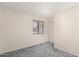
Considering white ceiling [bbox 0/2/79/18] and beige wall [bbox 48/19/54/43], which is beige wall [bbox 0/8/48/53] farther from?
beige wall [bbox 48/19/54/43]

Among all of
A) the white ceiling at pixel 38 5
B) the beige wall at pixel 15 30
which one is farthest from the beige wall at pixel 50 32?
the white ceiling at pixel 38 5

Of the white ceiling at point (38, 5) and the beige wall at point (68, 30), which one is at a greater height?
the white ceiling at point (38, 5)

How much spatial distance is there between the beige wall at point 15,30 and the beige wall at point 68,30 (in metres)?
1.68

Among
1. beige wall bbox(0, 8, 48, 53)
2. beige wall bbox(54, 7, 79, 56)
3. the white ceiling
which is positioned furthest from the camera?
beige wall bbox(0, 8, 48, 53)

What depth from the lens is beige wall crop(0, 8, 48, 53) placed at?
3480mm

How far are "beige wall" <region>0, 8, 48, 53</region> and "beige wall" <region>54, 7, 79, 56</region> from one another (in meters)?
1.68

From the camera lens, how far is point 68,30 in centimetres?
368

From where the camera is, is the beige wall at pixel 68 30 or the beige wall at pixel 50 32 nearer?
the beige wall at pixel 68 30

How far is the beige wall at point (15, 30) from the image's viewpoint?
11.4 feet

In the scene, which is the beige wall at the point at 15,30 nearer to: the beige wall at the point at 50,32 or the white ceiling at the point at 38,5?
the white ceiling at the point at 38,5

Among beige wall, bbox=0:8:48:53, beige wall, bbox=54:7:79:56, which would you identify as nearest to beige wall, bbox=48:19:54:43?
beige wall, bbox=0:8:48:53

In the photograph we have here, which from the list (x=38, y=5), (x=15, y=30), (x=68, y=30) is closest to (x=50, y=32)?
(x=68, y=30)

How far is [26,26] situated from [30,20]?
546 millimetres

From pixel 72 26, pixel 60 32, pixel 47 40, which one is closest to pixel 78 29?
pixel 72 26
